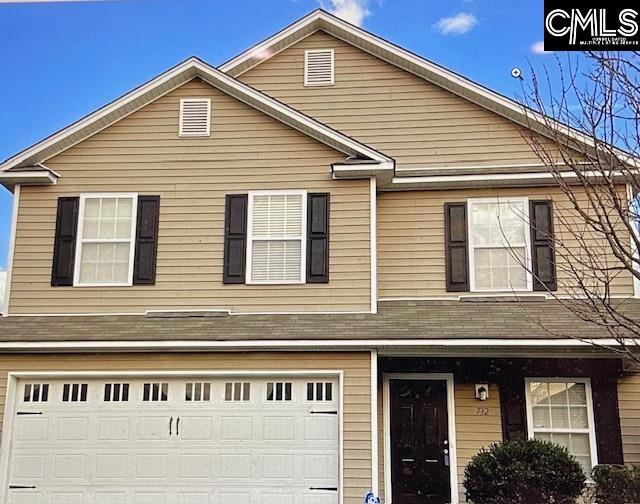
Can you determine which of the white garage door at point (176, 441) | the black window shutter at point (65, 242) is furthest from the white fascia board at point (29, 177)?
the white garage door at point (176, 441)

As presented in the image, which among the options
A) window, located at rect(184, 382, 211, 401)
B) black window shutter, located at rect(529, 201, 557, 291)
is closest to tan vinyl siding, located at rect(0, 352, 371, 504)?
window, located at rect(184, 382, 211, 401)

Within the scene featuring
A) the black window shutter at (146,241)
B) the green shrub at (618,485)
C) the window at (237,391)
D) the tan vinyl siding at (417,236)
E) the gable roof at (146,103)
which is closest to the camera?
the green shrub at (618,485)

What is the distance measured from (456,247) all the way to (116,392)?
5089 millimetres

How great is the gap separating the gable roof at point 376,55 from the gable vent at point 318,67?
1.14 feet

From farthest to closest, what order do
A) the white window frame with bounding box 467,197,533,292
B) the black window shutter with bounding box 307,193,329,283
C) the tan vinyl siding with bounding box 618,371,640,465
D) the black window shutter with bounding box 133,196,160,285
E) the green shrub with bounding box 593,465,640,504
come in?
the white window frame with bounding box 467,197,533,292
the black window shutter with bounding box 133,196,160,285
the black window shutter with bounding box 307,193,329,283
the tan vinyl siding with bounding box 618,371,640,465
the green shrub with bounding box 593,465,640,504

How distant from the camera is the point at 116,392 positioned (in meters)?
9.65

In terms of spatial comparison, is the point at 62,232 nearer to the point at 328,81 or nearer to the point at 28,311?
the point at 28,311

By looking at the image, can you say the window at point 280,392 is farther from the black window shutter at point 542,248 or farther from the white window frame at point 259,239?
the black window shutter at point 542,248

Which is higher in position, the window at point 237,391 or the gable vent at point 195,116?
the gable vent at point 195,116

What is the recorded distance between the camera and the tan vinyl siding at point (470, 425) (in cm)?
1002

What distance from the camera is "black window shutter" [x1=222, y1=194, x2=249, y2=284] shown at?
1006 centimetres

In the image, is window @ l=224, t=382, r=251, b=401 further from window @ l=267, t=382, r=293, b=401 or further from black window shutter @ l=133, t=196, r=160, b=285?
black window shutter @ l=133, t=196, r=160, b=285

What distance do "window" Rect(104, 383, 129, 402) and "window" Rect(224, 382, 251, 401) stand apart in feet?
4.27

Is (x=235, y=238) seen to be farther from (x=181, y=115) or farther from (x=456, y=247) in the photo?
(x=456, y=247)
